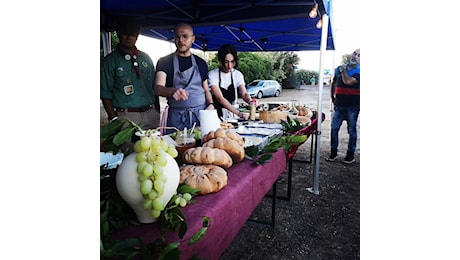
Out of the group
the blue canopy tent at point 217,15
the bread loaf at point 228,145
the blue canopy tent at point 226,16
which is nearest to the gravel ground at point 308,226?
the blue canopy tent at point 226,16

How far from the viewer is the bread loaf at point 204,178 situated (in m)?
0.94

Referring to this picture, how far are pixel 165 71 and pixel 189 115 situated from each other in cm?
40

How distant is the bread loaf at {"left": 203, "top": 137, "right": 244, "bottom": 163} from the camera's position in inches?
49.5

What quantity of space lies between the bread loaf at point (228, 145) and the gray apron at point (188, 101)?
1.02 m

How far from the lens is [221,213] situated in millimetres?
916

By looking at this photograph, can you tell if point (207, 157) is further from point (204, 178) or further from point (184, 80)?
point (184, 80)

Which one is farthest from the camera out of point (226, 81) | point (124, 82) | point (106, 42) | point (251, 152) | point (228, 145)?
point (106, 42)

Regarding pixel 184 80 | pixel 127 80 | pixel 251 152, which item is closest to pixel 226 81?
pixel 184 80

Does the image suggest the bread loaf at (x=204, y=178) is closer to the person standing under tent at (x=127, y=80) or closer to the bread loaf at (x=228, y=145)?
the bread loaf at (x=228, y=145)

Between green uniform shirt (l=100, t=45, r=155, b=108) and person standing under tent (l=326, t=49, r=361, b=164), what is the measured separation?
3.04 metres

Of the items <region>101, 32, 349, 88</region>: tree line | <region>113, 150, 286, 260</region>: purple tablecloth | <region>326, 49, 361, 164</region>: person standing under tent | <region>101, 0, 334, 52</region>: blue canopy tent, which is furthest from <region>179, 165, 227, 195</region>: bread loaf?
<region>101, 32, 349, 88</region>: tree line

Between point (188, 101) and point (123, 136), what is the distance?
1.56 metres
